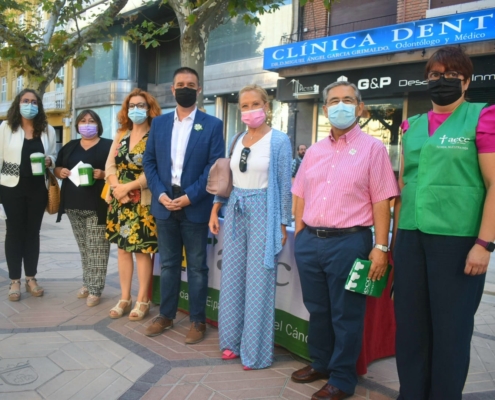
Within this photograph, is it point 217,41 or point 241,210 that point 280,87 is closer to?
point 217,41

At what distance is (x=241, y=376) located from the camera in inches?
119

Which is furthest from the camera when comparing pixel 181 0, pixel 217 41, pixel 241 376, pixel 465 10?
pixel 217 41

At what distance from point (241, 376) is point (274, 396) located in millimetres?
323

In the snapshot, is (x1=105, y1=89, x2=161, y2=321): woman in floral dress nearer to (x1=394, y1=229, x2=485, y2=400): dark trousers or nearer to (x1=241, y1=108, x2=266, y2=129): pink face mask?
(x1=241, y1=108, x2=266, y2=129): pink face mask

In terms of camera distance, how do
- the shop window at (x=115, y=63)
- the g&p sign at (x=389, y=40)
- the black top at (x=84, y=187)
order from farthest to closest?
the shop window at (x=115, y=63), the g&p sign at (x=389, y=40), the black top at (x=84, y=187)

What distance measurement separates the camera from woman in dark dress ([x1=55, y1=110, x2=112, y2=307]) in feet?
14.0

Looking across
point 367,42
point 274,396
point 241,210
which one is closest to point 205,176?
point 241,210

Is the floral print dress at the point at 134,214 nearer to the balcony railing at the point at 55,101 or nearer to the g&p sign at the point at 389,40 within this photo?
the g&p sign at the point at 389,40

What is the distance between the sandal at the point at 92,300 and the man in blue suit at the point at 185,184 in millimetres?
973

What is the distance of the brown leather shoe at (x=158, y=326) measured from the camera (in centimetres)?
364

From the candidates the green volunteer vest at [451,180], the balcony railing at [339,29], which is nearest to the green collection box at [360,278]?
the green volunteer vest at [451,180]

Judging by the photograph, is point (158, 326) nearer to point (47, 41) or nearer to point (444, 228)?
point (444, 228)

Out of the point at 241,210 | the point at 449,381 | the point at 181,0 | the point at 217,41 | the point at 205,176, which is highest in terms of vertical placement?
the point at 217,41

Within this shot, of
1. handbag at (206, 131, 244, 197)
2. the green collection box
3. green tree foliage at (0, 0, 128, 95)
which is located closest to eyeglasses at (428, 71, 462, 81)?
the green collection box
